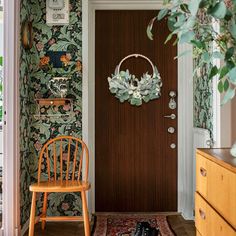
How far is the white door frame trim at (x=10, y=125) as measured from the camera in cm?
283

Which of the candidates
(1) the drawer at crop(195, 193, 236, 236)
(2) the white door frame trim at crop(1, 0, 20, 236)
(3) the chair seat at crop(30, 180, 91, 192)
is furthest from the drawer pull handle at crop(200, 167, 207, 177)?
(2) the white door frame trim at crop(1, 0, 20, 236)

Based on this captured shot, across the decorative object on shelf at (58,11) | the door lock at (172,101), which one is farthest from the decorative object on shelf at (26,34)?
the door lock at (172,101)

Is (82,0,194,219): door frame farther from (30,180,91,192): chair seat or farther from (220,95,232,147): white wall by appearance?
(220,95,232,147): white wall

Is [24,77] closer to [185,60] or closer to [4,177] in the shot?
[4,177]

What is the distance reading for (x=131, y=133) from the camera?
3703 millimetres

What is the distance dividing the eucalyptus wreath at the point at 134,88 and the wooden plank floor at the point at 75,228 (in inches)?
49.3

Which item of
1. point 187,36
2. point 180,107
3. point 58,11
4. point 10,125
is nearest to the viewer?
point 187,36

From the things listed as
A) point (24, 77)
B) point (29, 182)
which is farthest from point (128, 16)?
point (29, 182)

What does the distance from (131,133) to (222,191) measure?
223cm

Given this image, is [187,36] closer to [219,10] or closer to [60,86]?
[219,10]

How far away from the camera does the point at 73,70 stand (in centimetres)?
343

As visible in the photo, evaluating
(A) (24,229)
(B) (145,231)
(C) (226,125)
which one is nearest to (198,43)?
(C) (226,125)

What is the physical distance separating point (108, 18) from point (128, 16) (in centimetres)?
21

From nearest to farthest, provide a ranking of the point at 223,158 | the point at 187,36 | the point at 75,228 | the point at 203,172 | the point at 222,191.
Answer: the point at 187,36
the point at 222,191
the point at 223,158
the point at 203,172
the point at 75,228
